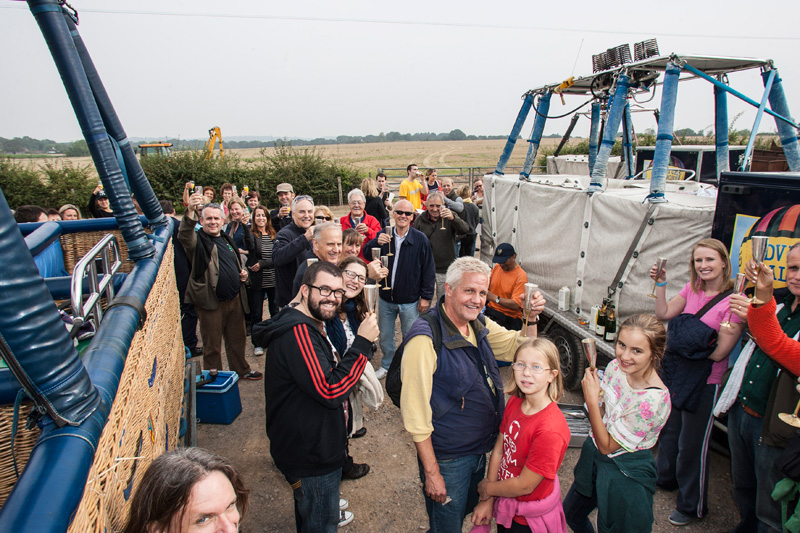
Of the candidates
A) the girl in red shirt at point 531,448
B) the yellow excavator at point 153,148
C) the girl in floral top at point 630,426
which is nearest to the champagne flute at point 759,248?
the girl in floral top at point 630,426

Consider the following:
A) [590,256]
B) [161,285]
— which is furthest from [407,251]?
[161,285]

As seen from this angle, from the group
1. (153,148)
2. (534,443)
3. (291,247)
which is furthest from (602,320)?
(153,148)

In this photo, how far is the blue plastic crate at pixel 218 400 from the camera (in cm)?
444

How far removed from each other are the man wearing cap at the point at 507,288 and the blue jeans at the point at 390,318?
93cm

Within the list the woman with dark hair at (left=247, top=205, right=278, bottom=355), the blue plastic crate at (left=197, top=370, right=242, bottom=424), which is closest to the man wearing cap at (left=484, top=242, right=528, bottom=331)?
the woman with dark hair at (left=247, top=205, right=278, bottom=355)

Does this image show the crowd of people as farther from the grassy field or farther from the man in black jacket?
the grassy field

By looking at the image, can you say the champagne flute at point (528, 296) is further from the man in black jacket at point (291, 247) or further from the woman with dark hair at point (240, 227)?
the woman with dark hair at point (240, 227)

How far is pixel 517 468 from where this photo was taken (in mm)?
2324

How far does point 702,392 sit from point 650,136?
24.7m

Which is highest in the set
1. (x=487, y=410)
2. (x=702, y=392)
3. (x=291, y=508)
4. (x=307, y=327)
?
(x=307, y=327)

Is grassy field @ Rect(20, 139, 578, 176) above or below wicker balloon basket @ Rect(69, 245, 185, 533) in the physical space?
above

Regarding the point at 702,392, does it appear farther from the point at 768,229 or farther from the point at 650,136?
the point at 650,136

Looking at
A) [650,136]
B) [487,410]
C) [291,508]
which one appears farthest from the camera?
[650,136]

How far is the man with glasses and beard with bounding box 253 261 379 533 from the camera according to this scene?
A: 7.39ft
